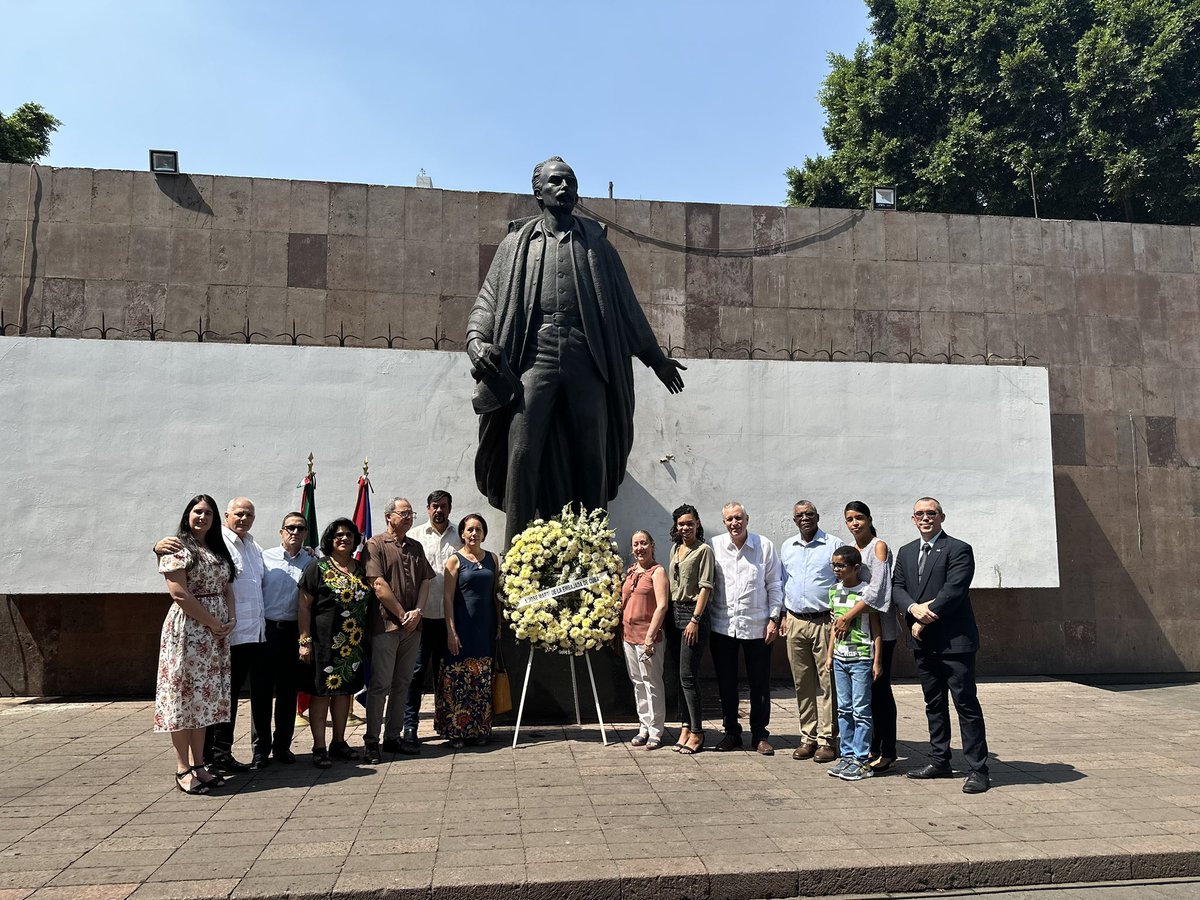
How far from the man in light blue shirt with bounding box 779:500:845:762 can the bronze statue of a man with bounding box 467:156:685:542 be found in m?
1.52

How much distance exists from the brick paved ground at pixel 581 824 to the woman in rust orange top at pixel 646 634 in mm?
203

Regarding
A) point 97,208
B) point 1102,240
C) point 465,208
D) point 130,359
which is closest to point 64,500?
point 130,359

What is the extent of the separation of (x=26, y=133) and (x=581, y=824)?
16.4 meters

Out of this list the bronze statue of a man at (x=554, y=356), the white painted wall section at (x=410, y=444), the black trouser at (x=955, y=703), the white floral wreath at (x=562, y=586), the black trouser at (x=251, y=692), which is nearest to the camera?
the black trouser at (x=955, y=703)

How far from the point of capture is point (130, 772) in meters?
5.02

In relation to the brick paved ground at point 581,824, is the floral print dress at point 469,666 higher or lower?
higher

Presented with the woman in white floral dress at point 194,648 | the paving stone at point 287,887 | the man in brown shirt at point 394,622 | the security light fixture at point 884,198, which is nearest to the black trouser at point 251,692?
the woman in white floral dress at point 194,648

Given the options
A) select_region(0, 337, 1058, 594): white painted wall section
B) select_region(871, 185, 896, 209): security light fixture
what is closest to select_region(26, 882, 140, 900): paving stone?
select_region(0, 337, 1058, 594): white painted wall section

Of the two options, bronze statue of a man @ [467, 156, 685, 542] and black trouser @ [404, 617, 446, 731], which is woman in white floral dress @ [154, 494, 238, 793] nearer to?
black trouser @ [404, 617, 446, 731]

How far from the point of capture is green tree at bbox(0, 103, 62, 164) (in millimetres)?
14812

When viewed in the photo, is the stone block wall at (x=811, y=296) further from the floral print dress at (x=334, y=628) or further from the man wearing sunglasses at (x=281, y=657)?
the floral print dress at (x=334, y=628)

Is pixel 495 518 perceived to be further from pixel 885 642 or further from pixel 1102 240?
pixel 1102 240

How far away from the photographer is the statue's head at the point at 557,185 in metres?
6.29

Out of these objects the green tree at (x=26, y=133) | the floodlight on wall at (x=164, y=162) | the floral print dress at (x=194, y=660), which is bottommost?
the floral print dress at (x=194, y=660)
